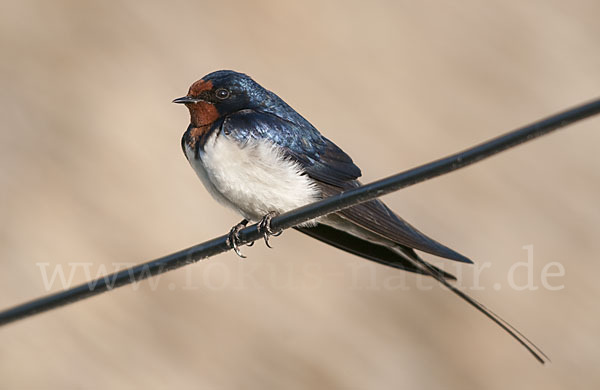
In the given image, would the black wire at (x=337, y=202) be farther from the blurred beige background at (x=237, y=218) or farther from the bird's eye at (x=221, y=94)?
the blurred beige background at (x=237, y=218)

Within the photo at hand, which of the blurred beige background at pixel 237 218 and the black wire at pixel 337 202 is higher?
the blurred beige background at pixel 237 218

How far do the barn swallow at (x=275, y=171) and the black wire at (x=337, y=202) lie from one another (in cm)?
47

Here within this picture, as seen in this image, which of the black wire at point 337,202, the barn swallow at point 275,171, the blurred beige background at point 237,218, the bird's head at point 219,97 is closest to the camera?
the black wire at point 337,202

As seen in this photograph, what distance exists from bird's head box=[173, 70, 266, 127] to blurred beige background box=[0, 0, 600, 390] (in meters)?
2.43

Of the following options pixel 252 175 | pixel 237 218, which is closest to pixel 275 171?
pixel 252 175

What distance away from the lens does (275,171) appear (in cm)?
292

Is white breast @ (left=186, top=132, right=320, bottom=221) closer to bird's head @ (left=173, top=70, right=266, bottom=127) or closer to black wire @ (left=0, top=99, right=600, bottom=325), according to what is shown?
bird's head @ (left=173, top=70, right=266, bottom=127)

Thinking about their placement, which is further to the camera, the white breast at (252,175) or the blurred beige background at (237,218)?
the blurred beige background at (237,218)

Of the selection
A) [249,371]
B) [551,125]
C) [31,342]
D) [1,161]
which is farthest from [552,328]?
[551,125]

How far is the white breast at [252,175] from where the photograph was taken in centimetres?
287

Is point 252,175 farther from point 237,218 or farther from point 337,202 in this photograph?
point 237,218

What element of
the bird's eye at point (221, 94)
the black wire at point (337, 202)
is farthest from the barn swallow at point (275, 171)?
the black wire at point (337, 202)

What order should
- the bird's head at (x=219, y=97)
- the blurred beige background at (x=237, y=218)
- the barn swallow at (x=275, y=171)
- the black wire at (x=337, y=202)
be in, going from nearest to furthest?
the black wire at (x=337, y=202) → the barn swallow at (x=275, y=171) → the bird's head at (x=219, y=97) → the blurred beige background at (x=237, y=218)

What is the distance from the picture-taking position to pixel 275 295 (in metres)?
5.69
